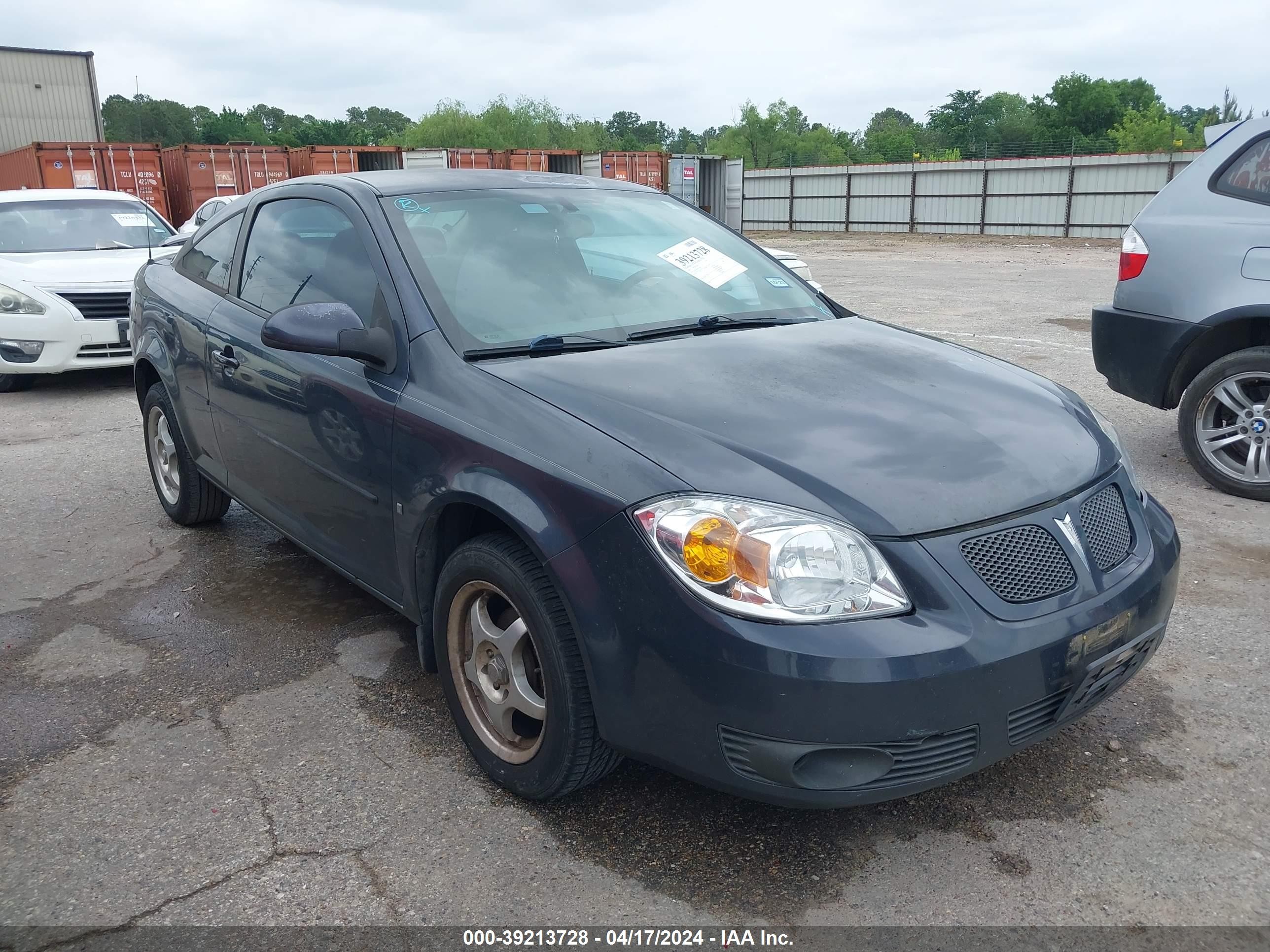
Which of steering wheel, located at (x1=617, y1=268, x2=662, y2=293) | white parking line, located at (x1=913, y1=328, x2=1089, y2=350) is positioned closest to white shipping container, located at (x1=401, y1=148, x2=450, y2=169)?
white parking line, located at (x1=913, y1=328, x2=1089, y2=350)

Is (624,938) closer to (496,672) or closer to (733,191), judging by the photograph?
(496,672)

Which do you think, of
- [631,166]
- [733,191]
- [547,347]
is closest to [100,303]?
[547,347]

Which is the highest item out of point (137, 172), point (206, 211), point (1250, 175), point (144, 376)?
point (137, 172)

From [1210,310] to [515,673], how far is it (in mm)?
4140

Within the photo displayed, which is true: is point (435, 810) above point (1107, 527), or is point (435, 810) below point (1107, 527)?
below

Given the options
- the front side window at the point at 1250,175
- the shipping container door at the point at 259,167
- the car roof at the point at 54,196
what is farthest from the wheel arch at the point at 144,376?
the shipping container door at the point at 259,167

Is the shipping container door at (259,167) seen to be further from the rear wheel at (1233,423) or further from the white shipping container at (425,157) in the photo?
the rear wheel at (1233,423)

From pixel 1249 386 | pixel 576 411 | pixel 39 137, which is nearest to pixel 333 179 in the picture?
pixel 576 411

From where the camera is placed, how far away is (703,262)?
360 centimetres

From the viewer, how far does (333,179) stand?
3594mm

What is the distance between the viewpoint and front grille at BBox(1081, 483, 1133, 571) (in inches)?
96.9

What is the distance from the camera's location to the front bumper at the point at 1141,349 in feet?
17.0

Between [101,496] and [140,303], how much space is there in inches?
50.4

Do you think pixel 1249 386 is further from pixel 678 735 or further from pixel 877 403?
pixel 678 735
